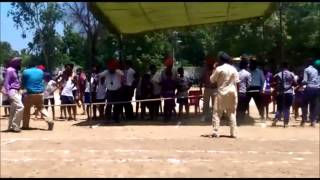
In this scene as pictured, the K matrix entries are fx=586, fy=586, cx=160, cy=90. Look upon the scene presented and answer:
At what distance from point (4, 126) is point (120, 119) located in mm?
3001

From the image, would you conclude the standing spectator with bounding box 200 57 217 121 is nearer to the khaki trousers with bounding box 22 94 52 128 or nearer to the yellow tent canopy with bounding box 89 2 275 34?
the yellow tent canopy with bounding box 89 2 275 34

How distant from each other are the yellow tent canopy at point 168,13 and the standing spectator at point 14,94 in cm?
232

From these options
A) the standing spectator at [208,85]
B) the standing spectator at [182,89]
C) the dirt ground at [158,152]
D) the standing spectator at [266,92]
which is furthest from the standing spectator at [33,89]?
the standing spectator at [266,92]

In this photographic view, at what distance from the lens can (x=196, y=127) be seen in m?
13.7

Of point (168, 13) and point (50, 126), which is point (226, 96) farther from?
point (168, 13)

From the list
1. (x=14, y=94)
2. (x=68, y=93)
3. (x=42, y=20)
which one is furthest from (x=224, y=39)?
(x=14, y=94)

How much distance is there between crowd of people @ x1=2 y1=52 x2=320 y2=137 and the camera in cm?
1252

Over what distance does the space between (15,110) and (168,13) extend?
514 centimetres

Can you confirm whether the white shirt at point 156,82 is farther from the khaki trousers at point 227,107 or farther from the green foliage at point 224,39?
the green foliage at point 224,39

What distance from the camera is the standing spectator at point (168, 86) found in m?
15.0

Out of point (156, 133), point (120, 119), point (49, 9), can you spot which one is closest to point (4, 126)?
point (120, 119)

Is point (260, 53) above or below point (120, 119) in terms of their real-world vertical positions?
above

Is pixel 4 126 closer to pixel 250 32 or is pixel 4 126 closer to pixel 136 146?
pixel 136 146

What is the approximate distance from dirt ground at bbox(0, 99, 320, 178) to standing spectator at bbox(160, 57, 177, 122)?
1396 millimetres
